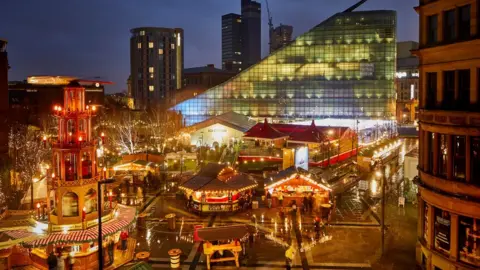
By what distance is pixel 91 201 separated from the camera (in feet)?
83.4

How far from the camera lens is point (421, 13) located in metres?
23.5

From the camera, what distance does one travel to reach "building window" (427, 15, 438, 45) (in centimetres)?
2273

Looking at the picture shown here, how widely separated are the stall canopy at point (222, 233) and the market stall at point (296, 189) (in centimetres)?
1308

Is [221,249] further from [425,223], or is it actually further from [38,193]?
[38,193]

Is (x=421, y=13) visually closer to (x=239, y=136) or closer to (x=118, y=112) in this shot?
(x=239, y=136)

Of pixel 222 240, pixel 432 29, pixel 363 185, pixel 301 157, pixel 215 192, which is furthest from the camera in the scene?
pixel 363 185

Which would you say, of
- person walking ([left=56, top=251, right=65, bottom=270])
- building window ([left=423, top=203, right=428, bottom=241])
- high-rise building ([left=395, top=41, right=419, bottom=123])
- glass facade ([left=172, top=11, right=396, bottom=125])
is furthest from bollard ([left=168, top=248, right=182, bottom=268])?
high-rise building ([left=395, top=41, right=419, bottom=123])

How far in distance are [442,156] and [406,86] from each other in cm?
15283

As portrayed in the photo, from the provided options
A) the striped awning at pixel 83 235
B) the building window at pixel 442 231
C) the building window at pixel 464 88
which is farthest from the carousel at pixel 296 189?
the building window at pixel 464 88

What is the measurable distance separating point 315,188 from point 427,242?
1553 centimetres

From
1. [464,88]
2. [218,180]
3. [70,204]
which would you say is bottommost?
[218,180]

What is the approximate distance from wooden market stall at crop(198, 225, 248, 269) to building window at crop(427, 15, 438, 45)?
13.3 m

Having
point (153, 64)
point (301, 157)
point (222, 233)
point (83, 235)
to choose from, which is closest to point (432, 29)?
point (222, 233)

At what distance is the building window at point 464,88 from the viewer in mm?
20688
